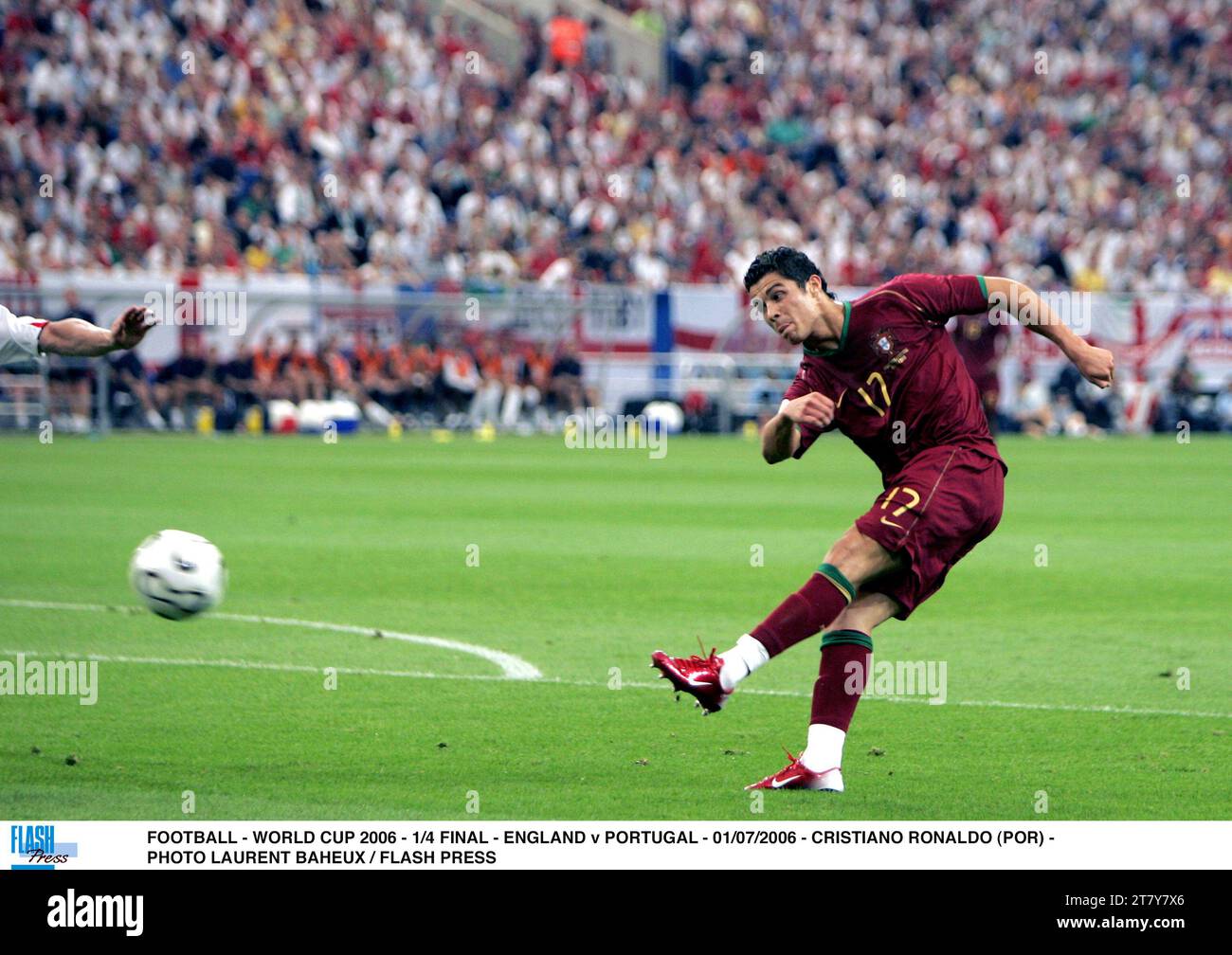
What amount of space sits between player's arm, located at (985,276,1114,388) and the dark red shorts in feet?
1.58

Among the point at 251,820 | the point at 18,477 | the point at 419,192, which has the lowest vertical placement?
the point at 251,820

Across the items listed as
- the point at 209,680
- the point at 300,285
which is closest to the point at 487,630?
the point at 209,680

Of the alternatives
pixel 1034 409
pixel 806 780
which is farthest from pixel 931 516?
pixel 1034 409

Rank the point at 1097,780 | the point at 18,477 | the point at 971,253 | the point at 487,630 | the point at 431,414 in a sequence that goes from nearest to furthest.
→ the point at 1097,780, the point at 487,630, the point at 18,477, the point at 431,414, the point at 971,253

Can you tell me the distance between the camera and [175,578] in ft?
24.2

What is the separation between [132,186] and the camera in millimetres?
29688

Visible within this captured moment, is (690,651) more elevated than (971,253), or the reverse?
(971,253)

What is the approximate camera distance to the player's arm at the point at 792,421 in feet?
19.3

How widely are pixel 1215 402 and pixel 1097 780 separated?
28.7 metres

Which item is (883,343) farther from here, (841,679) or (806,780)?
(806,780)

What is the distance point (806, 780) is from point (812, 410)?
123 centimetres
